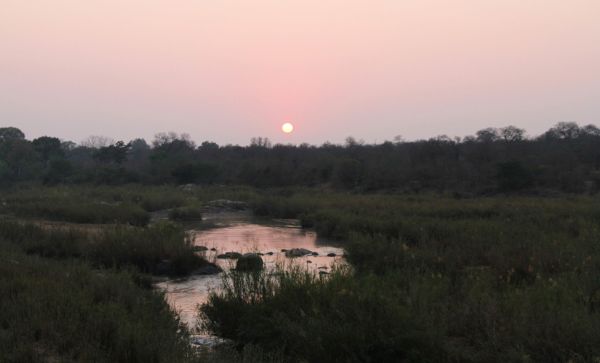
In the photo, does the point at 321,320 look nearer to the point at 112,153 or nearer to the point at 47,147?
the point at 112,153

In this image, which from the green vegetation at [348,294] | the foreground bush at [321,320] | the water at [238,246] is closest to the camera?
the green vegetation at [348,294]

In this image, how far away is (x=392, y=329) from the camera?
6.26 metres

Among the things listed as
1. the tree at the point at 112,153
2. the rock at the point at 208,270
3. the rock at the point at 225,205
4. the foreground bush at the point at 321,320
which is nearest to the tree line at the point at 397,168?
the tree at the point at 112,153

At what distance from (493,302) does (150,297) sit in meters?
5.66

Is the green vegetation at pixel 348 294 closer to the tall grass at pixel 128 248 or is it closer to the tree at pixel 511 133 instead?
the tall grass at pixel 128 248

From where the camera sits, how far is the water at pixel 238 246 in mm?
11828

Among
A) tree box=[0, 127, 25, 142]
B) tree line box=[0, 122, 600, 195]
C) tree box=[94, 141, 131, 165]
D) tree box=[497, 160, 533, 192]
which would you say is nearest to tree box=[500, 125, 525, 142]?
tree line box=[0, 122, 600, 195]

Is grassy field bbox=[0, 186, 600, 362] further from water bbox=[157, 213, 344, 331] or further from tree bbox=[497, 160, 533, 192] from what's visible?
tree bbox=[497, 160, 533, 192]

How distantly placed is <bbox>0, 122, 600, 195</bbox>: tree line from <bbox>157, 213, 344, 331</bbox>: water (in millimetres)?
18882

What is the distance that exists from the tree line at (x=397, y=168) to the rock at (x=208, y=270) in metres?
29.7

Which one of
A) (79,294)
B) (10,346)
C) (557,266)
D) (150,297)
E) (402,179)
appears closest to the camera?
(10,346)

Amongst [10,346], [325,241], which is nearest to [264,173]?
[325,241]

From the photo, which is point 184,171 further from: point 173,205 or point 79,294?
point 79,294

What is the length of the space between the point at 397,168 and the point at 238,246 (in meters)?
32.9
